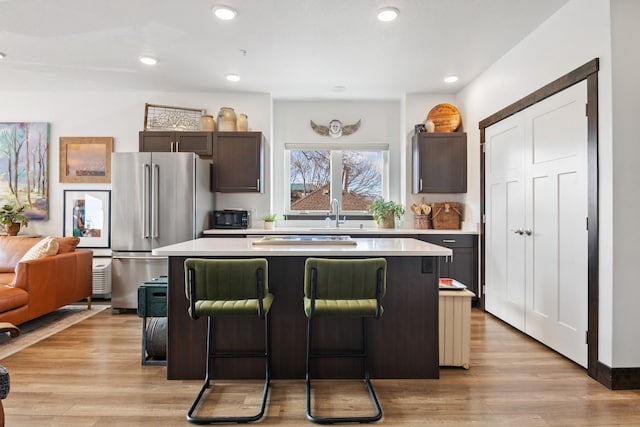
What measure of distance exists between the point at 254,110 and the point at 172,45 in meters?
1.59

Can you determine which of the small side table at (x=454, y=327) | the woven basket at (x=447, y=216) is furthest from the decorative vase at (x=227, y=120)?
the small side table at (x=454, y=327)

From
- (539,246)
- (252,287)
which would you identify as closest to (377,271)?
(252,287)

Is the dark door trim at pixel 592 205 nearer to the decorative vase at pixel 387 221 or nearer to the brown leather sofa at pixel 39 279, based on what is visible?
the decorative vase at pixel 387 221

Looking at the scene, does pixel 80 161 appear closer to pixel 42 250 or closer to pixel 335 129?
pixel 42 250

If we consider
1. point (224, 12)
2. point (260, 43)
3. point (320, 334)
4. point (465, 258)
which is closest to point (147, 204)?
point (260, 43)

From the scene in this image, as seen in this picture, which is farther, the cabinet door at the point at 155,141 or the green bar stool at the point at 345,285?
the cabinet door at the point at 155,141

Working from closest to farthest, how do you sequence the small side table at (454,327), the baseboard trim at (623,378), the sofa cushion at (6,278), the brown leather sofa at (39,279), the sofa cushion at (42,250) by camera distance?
1. the baseboard trim at (623,378)
2. the small side table at (454,327)
3. the brown leather sofa at (39,279)
4. the sofa cushion at (6,278)
5. the sofa cushion at (42,250)

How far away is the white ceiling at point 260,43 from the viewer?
2.85 m

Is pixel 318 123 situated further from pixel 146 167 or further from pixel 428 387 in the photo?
pixel 428 387

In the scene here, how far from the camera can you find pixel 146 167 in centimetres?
411

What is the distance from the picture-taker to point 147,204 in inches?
162

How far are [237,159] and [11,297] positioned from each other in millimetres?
2616

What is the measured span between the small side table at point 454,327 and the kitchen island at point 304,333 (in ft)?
0.61

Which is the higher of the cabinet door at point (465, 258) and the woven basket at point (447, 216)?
the woven basket at point (447, 216)
